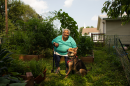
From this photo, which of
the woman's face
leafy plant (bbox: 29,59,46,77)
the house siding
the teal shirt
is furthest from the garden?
the house siding

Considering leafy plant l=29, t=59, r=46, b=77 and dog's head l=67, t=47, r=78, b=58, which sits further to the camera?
dog's head l=67, t=47, r=78, b=58

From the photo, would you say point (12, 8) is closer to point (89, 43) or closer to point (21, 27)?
point (21, 27)

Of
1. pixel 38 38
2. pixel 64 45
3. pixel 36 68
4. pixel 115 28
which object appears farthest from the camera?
pixel 115 28

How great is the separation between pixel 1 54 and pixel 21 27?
20.5 ft

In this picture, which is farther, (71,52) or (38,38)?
(38,38)

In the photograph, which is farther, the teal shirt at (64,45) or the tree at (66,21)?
the tree at (66,21)

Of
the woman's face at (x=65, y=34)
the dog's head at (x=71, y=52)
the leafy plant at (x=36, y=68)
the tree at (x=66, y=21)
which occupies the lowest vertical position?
the leafy plant at (x=36, y=68)

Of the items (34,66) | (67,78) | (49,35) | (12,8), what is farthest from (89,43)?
(12,8)

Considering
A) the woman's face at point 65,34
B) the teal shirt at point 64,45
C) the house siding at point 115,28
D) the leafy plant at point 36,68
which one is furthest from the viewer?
the house siding at point 115,28

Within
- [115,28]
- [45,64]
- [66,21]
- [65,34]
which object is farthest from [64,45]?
[115,28]

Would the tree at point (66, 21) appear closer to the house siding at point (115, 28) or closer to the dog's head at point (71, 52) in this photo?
the dog's head at point (71, 52)

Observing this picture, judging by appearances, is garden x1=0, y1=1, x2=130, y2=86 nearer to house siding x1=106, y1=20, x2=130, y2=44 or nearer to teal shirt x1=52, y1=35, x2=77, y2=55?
teal shirt x1=52, y1=35, x2=77, y2=55

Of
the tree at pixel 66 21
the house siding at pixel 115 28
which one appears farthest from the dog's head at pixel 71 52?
the house siding at pixel 115 28

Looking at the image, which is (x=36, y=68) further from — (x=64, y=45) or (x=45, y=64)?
(x=64, y=45)
